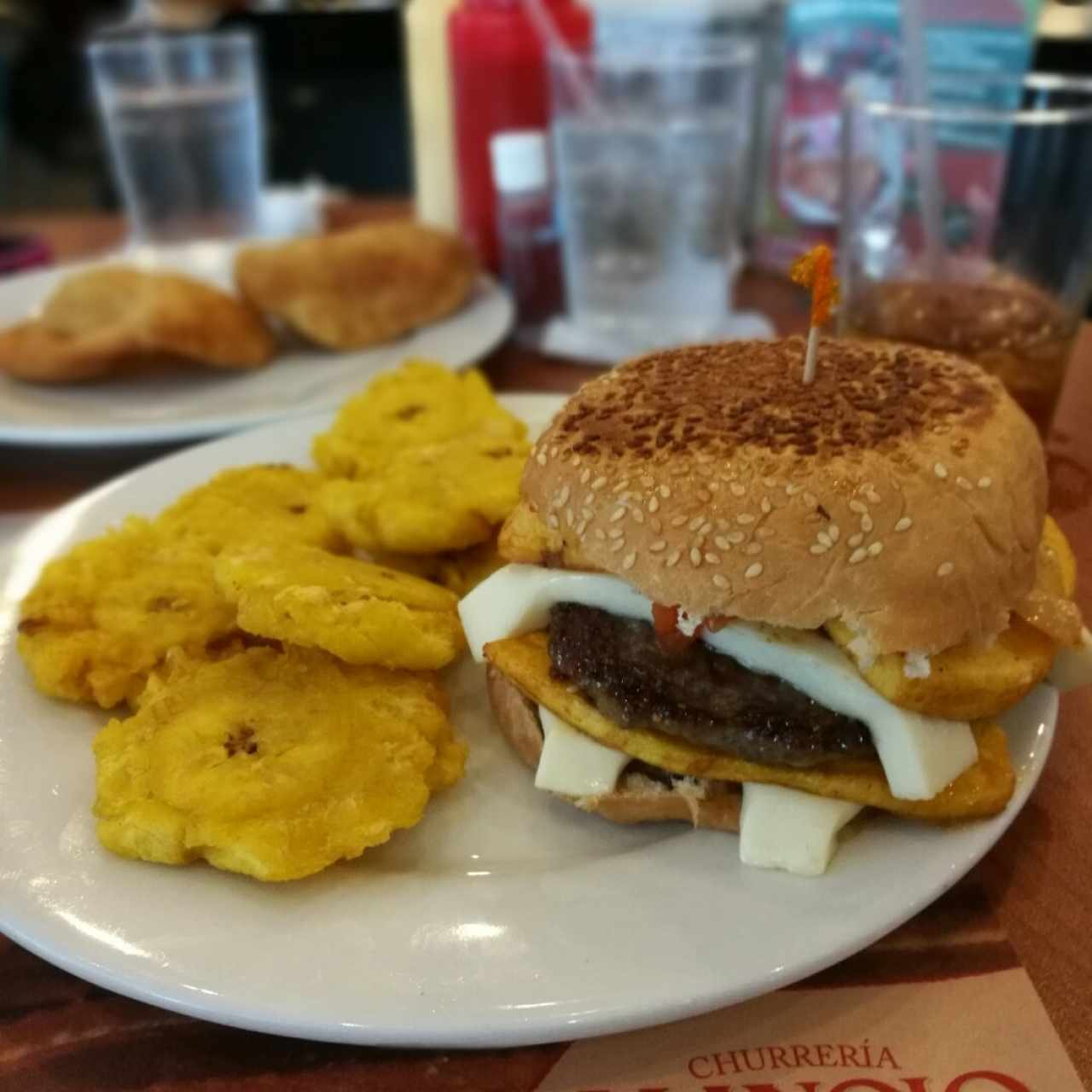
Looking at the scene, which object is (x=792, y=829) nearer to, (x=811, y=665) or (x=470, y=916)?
(x=811, y=665)

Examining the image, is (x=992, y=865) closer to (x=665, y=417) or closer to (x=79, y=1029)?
(x=665, y=417)

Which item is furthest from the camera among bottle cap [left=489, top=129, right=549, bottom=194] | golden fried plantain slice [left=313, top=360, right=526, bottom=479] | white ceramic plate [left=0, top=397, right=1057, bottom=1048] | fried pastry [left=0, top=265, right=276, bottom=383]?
bottle cap [left=489, top=129, right=549, bottom=194]

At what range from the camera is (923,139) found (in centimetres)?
185

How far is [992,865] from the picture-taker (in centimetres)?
110

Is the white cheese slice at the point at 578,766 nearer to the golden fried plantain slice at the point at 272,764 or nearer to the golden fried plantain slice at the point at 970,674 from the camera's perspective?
the golden fried plantain slice at the point at 272,764

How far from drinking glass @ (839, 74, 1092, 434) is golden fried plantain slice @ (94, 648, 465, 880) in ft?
3.70

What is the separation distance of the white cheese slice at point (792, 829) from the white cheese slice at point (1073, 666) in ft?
1.05

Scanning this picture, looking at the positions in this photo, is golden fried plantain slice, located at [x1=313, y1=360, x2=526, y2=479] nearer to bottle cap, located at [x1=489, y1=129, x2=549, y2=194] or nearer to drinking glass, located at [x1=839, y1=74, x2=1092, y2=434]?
drinking glass, located at [x1=839, y1=74, x2=1092, y2=434]

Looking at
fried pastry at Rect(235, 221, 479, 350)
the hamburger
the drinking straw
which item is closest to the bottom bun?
the hamburger

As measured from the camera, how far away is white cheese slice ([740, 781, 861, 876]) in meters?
0.98

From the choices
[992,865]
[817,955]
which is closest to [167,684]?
[817,955]

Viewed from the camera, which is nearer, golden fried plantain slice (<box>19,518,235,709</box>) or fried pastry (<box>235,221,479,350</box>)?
golden fried plantain slice (<box>19,518,235,709</box>)

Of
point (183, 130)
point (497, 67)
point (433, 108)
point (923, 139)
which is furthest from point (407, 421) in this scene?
point (183, 130)

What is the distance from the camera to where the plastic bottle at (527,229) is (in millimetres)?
2434
